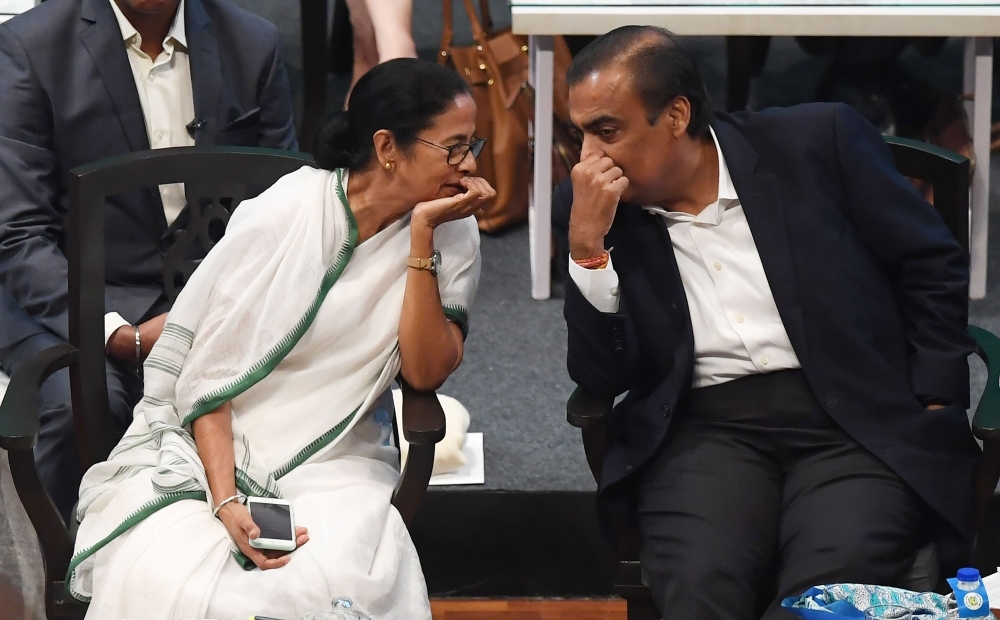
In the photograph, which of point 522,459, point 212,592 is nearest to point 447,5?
point 522,459

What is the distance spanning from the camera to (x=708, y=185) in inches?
98.9

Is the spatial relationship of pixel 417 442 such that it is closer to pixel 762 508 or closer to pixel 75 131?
pixel 762 508

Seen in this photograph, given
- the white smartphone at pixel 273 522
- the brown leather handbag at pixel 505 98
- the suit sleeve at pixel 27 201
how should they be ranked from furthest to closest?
the brown leather handbag at pixel 505 98
the suit sleeve at pixel 27 201
the white smartphone at pixel 273 522

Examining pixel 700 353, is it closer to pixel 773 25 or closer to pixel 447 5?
pixel 773 25

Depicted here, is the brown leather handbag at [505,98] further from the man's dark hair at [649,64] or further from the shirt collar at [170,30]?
the man's dark hair at [649,64]

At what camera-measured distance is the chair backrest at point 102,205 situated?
2531mm

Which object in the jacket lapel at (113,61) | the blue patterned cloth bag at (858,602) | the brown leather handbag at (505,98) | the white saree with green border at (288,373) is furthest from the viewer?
the brown leather handbag at (505,98)

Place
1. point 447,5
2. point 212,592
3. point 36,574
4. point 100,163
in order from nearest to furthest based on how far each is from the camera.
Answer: point 212,592, point 100,163, point 36,574, point 447,5

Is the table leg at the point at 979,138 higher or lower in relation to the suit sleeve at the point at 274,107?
lower

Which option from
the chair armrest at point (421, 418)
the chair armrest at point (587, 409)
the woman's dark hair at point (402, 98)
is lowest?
the chair armrest at point (587, 409)

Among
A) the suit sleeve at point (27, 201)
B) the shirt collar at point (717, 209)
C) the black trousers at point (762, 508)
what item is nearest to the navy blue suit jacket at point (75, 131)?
the suit sleeve at point (27, 201)

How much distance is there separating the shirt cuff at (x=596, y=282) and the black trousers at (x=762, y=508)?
26cm

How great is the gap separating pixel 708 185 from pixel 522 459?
0.98 metres

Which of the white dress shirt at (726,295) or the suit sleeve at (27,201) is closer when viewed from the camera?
the white dress shirt at (726,295)
